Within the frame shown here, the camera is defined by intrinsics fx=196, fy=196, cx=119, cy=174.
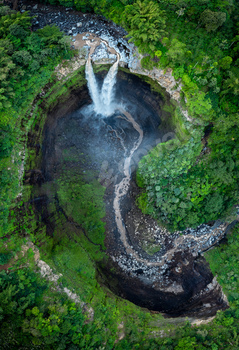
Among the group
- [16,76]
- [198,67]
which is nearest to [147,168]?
[198,67]

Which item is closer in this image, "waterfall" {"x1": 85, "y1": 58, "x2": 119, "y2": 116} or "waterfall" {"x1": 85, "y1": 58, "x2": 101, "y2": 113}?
"waterfall" {"x1": 85, "y1": 58, "x2": 101, "y2": 113}

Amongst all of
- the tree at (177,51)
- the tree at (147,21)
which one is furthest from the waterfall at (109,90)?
the tree at (177,51)

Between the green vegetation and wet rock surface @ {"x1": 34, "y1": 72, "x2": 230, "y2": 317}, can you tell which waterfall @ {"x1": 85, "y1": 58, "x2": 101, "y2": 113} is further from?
the green vegetation

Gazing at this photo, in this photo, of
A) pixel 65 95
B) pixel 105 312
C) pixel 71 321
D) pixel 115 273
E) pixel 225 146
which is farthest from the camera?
pixel 115 273

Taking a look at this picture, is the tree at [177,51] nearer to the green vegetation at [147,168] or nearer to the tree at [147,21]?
the green vegetation at [147,168]

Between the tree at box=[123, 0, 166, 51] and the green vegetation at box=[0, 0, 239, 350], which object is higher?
the tree at box=[123, 0, 166, 51]

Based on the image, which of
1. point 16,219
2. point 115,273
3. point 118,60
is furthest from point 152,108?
point 115,273

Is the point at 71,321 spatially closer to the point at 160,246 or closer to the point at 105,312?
the point at 105,312

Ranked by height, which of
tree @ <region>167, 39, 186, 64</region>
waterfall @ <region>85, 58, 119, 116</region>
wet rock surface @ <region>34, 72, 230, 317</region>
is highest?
tree @ <region>167, 39, 186, 64</region>

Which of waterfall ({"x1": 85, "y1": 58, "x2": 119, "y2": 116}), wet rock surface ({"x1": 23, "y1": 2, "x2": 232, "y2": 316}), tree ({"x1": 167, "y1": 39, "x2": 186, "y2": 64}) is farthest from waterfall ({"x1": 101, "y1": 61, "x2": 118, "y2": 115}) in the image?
tree ({"x1": 167, "y1": 39, "x2": 186, "y2": 64})
